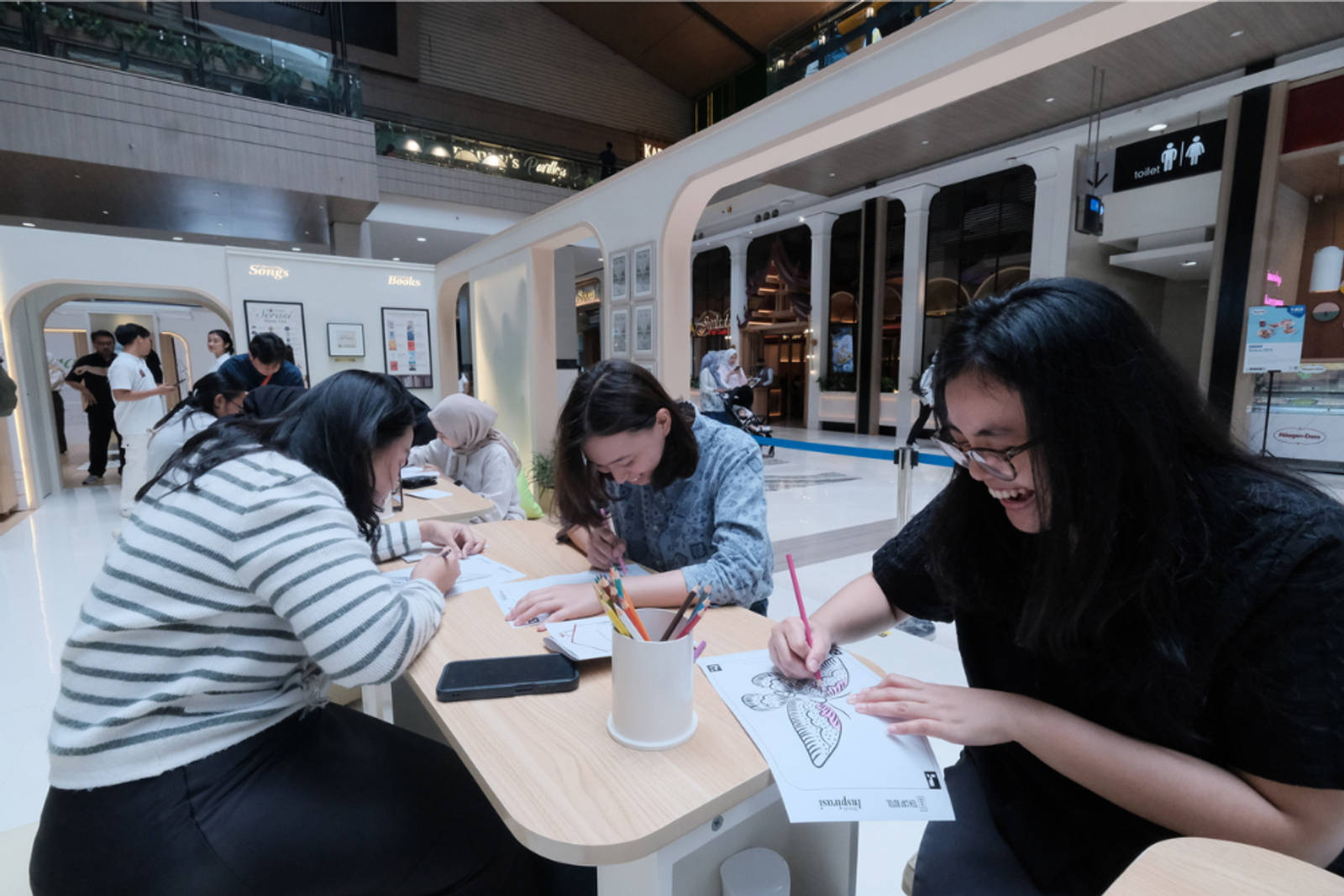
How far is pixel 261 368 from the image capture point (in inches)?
138

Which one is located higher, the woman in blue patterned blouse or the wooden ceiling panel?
the wooden ceiling panel

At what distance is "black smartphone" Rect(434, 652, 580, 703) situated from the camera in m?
0.84

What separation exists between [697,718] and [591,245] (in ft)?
32.5

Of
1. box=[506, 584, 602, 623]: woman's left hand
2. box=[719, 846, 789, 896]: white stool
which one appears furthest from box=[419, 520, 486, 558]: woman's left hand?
box=[719, 846, 789, 896]: white stool

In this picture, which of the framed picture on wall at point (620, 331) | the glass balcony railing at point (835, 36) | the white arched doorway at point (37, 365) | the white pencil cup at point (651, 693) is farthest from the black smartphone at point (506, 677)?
the white arched doorway at point (37, 365)

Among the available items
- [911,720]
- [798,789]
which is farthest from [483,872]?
[911,720]

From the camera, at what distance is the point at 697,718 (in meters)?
0.78

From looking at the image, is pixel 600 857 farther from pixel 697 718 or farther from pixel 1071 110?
pixel 1071 110

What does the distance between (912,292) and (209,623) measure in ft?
33.4

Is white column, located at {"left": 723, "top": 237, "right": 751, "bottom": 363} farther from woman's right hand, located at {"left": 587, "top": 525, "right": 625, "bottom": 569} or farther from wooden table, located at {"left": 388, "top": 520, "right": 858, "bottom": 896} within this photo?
wooden table, located at {"left": 388, "top": 520, "right": 858, "bottom": 896}

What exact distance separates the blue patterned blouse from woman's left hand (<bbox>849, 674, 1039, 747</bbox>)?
44 cm

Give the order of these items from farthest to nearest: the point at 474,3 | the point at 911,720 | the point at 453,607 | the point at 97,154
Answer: the point at 474,3 < the point at 97,154 < the point at 453,607 < the point at 911,720

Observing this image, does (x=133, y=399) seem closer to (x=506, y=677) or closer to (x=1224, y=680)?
(x=506, y=677)

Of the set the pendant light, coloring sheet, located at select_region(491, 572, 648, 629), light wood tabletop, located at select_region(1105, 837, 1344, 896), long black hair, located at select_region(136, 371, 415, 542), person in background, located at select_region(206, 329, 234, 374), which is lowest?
coloring sheet, located at select_region(491, 572, 648, 629)
